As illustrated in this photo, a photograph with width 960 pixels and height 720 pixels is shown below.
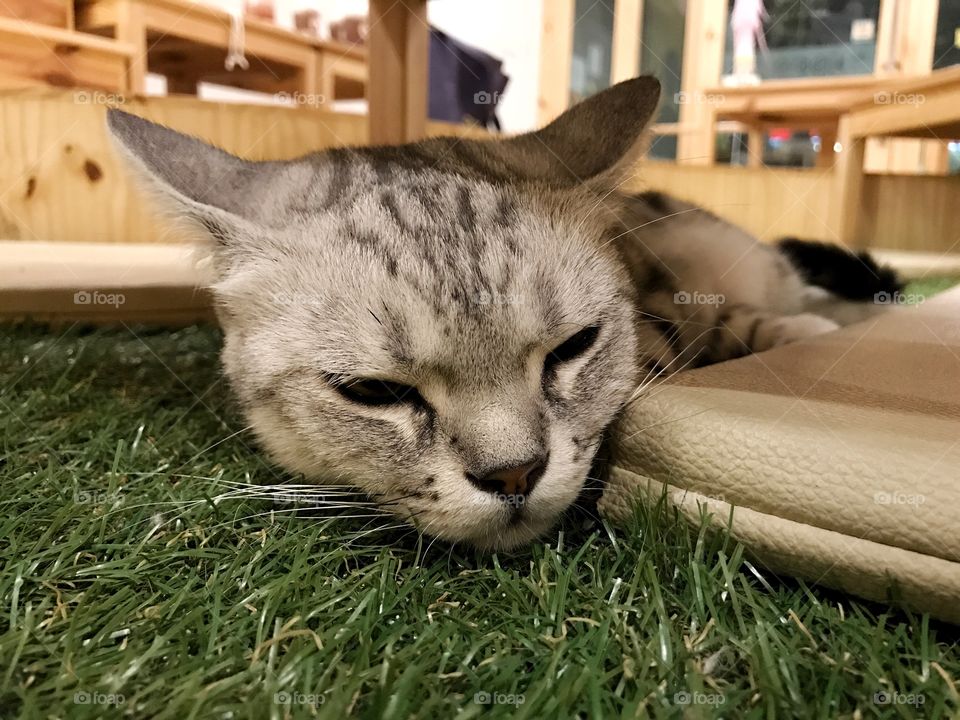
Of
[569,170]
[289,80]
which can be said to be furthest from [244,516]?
[289,80]

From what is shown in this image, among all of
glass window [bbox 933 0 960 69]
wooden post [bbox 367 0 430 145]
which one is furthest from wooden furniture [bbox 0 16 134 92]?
glass window [bbox 933 0 960 69]

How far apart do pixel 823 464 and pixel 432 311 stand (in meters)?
0.61

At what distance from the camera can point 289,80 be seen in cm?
481

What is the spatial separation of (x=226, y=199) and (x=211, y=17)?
3.52 m

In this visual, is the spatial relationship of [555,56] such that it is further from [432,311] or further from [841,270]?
[432,311]

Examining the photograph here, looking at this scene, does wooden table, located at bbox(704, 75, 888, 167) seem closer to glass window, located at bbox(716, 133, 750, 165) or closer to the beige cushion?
glass window, located at bbox(716, 133, 750, 165)

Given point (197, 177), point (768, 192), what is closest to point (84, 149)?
point (197, 177)
